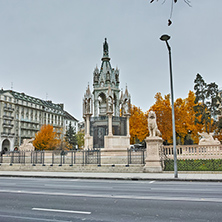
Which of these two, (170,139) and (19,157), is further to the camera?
(170,139)

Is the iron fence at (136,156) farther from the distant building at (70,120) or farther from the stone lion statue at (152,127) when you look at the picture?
the distant building at (70,120)

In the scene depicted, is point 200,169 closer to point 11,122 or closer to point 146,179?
point 146,179

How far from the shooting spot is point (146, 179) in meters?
15.5

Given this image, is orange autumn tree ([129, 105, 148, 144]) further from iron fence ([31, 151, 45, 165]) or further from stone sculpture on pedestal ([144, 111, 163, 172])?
stone sculpture on pedestal ([144, 111, 163, 172])

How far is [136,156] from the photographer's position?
820 inches

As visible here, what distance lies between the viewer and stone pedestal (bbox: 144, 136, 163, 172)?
18750 mm

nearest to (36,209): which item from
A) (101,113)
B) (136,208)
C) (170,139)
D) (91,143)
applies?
(136,208)

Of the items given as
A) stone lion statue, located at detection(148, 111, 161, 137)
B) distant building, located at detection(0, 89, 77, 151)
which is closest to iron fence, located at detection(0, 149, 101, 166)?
stone lion statue, located at detection(148, 111, 161, 137)

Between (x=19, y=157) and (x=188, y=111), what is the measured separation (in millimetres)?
34289

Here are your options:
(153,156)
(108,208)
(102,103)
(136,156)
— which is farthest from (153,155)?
(102,103)

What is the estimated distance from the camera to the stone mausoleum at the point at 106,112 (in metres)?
31.5

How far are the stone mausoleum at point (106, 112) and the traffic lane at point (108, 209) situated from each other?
2056 cm

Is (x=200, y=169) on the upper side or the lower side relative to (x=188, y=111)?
lower

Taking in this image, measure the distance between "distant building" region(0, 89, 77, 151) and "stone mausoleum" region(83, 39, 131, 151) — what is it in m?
48.1
